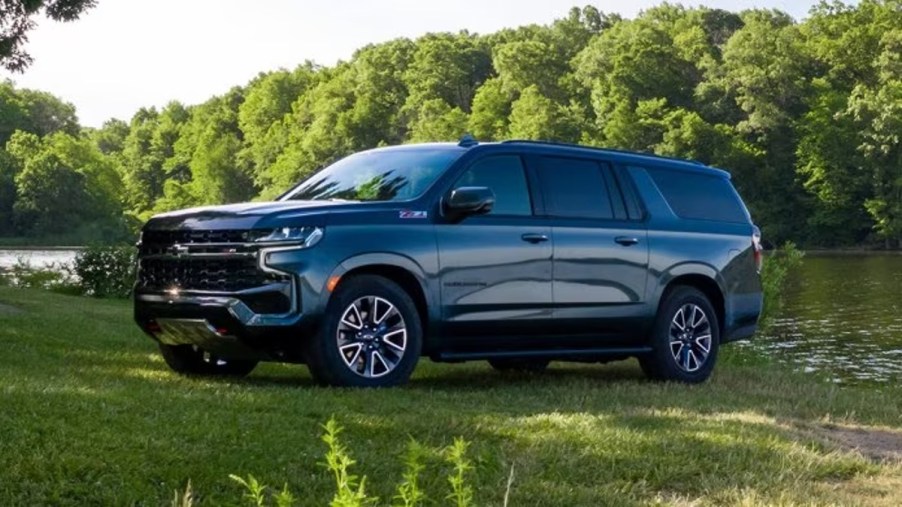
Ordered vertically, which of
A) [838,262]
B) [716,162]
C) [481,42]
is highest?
[481,42]

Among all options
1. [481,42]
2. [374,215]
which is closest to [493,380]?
[374,215]

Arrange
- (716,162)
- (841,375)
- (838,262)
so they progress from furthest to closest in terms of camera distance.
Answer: (716,162) → (838,262) → (841,375)

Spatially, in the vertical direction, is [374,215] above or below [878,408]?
above

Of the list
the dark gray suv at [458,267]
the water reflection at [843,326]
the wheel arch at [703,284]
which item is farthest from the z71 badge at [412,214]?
the water reflection at [843,326]

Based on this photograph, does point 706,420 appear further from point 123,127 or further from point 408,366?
point 123,127

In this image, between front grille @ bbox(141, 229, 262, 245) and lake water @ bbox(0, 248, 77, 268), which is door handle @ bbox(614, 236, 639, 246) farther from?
lake water @ bbox(0, 248, 77, 268)

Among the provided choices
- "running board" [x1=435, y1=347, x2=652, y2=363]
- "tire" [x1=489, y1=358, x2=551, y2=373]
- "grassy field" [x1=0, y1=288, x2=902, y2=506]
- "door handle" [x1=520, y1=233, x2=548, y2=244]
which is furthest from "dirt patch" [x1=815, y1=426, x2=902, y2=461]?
"tire" [x1=489, y1=358, x2=551, y2=373]

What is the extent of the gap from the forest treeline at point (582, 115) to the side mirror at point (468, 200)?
4746cm

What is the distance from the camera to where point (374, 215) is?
29.3 feet

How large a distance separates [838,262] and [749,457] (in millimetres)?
58074

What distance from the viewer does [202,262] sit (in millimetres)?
8898

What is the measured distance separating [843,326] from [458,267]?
80.0ft

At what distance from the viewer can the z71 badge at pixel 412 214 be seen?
907 centimetres

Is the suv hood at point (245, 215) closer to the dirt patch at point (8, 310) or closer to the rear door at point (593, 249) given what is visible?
the rear door at point (593, 249)
